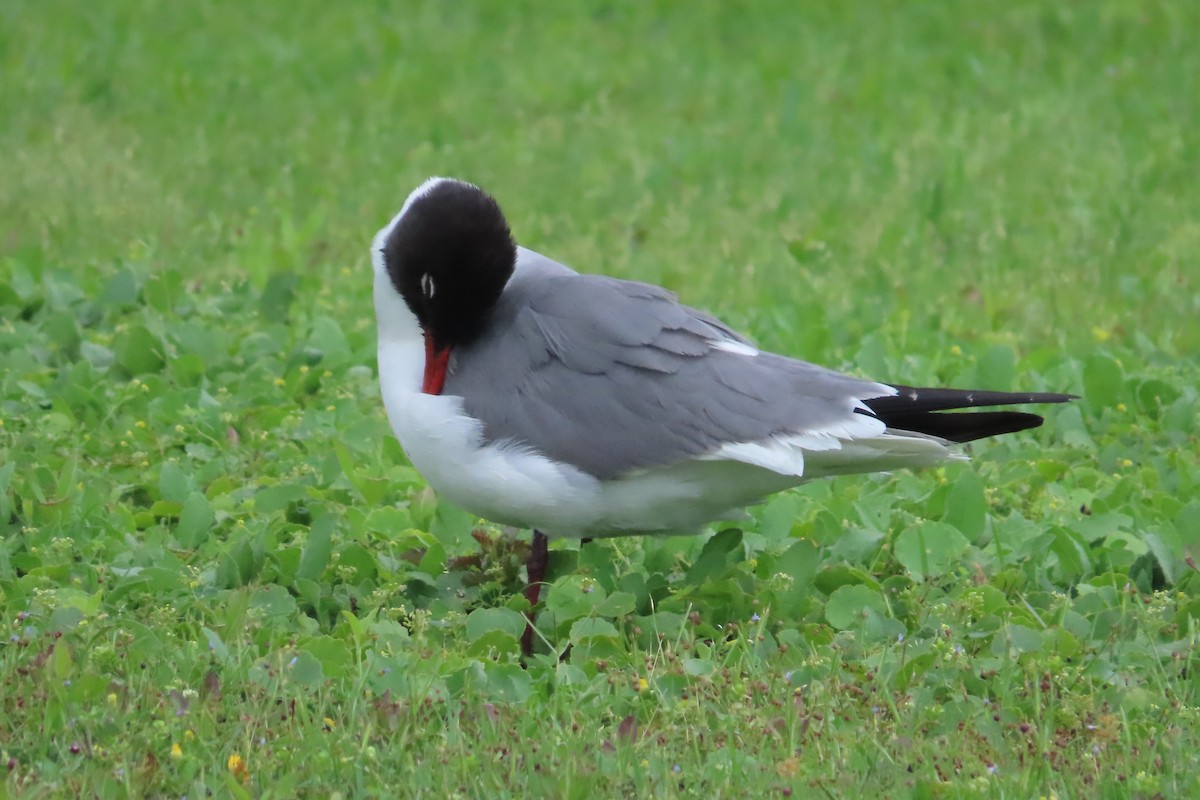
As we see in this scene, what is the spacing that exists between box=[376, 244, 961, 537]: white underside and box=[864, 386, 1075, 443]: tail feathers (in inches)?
3.2

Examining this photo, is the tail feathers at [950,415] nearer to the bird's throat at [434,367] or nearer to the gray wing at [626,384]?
the gray wing at [626,384]

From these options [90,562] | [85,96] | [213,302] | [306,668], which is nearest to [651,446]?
[306,668]

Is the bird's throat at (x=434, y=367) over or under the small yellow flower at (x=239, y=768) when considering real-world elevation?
over

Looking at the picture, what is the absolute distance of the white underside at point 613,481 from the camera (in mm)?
3736

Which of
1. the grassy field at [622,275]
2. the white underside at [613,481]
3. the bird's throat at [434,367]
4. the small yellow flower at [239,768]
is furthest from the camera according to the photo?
the bird's throat at [434,367]

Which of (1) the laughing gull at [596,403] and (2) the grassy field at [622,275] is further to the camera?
(1) the laughing gull at [596,403]

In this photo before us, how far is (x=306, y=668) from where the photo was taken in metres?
3.49

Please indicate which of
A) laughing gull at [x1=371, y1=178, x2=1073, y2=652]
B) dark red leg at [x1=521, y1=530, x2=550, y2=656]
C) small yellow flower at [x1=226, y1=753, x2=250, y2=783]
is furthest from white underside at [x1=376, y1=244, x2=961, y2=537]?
small yellow flower at [x1=226, y1=753, x2=250, y2=783]

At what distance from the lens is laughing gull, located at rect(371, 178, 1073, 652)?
12.3ft

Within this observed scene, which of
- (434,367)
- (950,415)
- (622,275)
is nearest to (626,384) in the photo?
(434,367)

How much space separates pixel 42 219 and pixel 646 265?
2604 mm

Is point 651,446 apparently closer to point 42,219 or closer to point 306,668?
point 306,668

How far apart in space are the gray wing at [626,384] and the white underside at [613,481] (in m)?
0.04

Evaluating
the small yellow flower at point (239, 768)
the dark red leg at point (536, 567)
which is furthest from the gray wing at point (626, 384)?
the small yellow flower at point (239, 768)
